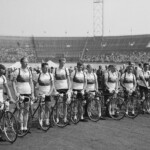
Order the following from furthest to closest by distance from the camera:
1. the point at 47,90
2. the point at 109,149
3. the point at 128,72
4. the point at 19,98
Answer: the point at 128,72 < the point at 47,90 < the point at 19,98 < the point at 109,149

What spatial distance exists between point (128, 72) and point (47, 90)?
3.43m

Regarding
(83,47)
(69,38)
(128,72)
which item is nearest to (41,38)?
(69,38)

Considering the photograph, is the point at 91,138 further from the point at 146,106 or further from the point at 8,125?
the point at 146,106

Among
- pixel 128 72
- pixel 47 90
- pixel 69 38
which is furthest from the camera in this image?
pixel 69 38

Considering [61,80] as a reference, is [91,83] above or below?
below

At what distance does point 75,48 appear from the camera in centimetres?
6369

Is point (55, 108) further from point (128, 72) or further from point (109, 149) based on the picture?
point (128, 72)

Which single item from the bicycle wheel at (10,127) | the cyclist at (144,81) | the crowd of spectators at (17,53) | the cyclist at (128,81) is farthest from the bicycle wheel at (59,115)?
the crowd of spectators at (17,53)

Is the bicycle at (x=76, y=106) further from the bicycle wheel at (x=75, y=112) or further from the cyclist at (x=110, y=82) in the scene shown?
the cyclist at (x=110, y=82)

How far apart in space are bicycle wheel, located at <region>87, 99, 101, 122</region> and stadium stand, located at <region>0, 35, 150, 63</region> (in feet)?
146

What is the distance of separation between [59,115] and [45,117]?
24.5 inches

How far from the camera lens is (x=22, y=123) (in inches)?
264

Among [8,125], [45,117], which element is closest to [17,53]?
[45,117]

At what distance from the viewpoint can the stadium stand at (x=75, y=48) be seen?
56281 mm
